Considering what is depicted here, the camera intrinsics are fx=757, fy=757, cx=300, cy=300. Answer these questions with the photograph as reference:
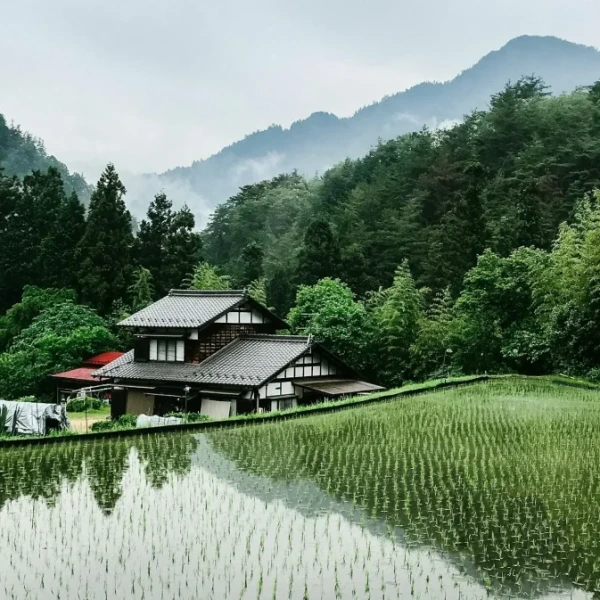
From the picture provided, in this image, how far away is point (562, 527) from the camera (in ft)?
27.4

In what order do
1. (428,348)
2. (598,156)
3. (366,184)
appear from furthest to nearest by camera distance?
(366,184), (598,156), (428,348)

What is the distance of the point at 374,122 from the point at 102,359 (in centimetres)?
14698

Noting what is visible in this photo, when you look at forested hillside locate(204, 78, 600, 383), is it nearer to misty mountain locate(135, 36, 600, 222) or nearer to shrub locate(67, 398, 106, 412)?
shrub locate(67, 398, 106, 412)

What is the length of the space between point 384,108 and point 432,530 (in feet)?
555

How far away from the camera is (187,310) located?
899 inches

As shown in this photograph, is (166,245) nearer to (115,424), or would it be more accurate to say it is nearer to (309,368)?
(309,368)

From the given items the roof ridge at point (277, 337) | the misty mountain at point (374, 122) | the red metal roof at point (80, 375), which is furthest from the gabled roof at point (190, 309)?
the misty mountain at point (374, 122)

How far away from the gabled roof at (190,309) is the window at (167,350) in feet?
2.13

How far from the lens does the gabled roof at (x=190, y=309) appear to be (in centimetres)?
2188

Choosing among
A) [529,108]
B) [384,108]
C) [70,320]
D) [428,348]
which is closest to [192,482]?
[428,348]

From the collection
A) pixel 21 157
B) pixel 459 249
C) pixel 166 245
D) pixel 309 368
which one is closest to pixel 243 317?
pixel 309 368

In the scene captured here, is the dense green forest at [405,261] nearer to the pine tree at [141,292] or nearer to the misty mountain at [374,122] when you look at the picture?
the pine tree at [141,292]

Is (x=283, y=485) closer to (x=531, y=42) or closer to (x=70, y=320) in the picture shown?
(x=70, y=320)

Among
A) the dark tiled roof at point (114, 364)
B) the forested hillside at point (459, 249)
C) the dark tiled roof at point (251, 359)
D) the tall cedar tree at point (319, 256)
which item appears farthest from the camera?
the tall cedar tree at point (319, 256)
